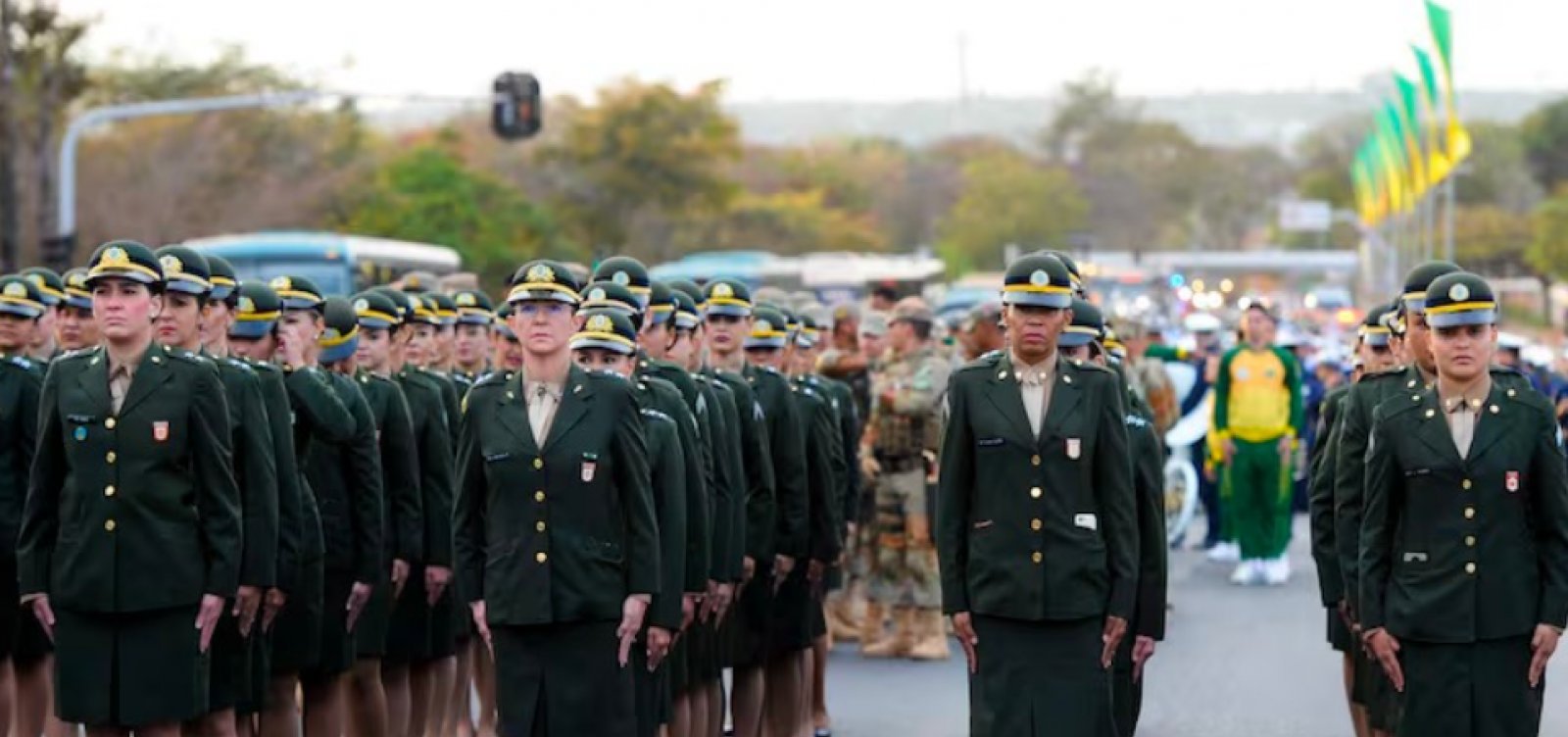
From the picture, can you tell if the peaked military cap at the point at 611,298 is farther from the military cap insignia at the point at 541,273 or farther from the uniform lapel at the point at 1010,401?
the uniform lapel at the point at 1010,401

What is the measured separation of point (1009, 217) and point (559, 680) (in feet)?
415

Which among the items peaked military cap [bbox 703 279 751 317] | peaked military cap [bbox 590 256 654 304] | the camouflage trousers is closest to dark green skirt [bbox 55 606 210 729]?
peaked military cap [bbox 590 256 654 304]

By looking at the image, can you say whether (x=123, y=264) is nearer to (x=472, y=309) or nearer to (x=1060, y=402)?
(x=1060, y=402)

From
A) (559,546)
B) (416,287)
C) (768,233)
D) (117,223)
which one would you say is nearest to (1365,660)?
(559,546)

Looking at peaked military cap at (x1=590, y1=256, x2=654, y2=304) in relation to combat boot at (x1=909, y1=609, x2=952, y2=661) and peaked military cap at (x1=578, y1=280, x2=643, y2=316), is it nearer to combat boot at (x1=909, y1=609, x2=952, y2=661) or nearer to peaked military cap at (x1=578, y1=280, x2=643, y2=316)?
peaked military cap at (x1=578, y1=280, x2=643, y2=316)

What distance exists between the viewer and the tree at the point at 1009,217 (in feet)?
443

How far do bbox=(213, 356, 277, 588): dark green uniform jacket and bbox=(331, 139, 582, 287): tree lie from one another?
51105 millimetres

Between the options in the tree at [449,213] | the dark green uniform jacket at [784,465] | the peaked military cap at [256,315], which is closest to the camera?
the peaked military cap at [256,315]

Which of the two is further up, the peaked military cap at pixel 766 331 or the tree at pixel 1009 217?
the tree at pixel 1009 217

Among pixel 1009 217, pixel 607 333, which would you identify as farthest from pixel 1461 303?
pixel 1009 217

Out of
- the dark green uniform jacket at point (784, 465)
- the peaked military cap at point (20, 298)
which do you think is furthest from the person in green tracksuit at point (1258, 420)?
the peaked military cap at point (20, 298)

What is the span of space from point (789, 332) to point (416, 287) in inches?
163

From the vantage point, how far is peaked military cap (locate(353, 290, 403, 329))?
42.2 feet

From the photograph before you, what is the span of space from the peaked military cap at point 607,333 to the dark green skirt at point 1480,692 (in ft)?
10.3
